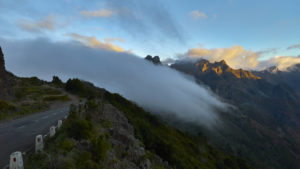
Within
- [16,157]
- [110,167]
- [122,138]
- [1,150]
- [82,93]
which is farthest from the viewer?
[82,93]

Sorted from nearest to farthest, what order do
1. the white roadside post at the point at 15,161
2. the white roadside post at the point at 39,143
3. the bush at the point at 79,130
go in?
1. the white roadside post at the point at 15,161
2. the white roadside post at the point at 39,143
3. the bush at the point at 79,130

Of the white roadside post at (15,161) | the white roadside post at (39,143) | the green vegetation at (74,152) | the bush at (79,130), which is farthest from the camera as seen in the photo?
the bush at (79,130)

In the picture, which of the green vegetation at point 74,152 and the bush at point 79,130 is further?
the bush at point 79,130

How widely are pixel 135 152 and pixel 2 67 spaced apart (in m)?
38.5

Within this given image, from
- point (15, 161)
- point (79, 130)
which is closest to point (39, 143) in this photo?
point (79, 130)

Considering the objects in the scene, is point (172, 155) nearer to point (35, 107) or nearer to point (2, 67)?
point (35, 107)

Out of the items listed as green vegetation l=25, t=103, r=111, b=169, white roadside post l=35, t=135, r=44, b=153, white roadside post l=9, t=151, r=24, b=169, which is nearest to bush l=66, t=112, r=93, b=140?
green vegetation l=25, t=103, r=111, b=169

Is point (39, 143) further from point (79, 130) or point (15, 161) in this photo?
point (15, 161)

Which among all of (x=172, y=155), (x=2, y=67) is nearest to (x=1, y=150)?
(x=172, y=155)

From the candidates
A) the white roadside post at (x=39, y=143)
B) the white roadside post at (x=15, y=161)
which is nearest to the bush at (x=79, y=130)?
the white roadside post at (x=39, y=143)

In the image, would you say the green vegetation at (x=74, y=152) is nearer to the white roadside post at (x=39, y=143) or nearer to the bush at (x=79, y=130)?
the bush at (x=79, y=130)

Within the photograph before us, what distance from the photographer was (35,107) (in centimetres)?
2997

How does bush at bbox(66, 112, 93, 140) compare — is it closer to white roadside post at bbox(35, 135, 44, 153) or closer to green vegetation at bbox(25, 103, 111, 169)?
green vegetation at bbox(25, 103, 111, 169)

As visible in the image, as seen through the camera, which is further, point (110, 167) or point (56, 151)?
point (110, 167)
